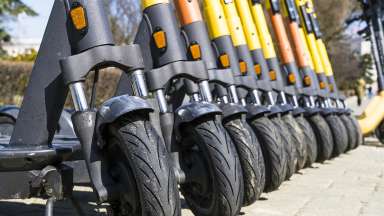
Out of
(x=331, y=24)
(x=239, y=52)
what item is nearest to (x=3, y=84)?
(x=239, y=52)

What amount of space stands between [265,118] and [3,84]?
848 cm

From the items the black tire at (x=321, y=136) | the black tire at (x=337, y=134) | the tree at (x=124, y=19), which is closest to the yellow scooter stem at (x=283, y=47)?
the black tire at (x=321, y=136)

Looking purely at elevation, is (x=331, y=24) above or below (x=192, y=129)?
above

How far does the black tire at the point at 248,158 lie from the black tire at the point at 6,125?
2068mm

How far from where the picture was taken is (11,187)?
9.18 feet

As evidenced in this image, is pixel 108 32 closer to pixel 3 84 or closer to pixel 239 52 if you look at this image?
pixel 239 52

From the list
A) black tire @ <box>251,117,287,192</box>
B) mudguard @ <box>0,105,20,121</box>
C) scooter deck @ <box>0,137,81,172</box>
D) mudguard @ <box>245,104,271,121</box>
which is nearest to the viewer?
scooter deck @ <box>0,137,81,172</box>

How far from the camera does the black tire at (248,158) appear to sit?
3.52 m

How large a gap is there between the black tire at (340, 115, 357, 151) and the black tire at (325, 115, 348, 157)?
1.69 feet

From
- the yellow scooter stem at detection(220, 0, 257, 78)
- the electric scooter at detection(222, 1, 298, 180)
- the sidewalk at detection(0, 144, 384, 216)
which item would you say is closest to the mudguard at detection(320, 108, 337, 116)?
the sidewalk at detection(0, 144, 384, 216)

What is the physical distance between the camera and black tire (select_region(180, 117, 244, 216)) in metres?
3.04

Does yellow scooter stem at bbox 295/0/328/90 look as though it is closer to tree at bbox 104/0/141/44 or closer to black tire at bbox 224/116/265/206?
black tire at bbox 224/116/265/206

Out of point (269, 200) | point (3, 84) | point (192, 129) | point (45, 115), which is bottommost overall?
point (269, 200)

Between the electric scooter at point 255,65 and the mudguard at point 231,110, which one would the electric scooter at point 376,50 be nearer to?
the electric scooter at point 255,65
